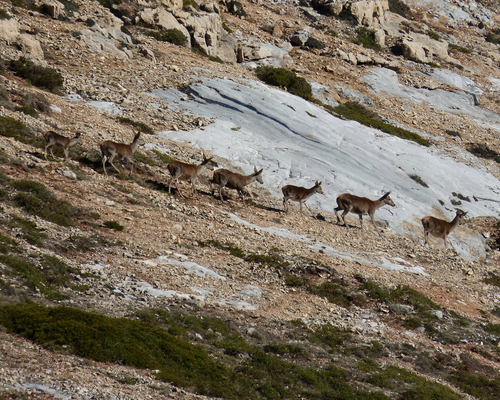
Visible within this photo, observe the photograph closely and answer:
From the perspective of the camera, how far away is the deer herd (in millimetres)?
21953

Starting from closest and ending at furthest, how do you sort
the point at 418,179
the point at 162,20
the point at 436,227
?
the point at 436,227, the point at 418,179, the point at 162,20

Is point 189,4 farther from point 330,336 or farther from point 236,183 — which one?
point 330,336

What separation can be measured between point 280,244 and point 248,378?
9.08 m

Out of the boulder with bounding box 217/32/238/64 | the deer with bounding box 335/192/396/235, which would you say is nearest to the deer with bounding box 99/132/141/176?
the deer with bounding box 335/192/396/235

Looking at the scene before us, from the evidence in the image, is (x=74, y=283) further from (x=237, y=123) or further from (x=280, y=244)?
(x=237, y=123)

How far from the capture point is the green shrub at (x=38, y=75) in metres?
28.0

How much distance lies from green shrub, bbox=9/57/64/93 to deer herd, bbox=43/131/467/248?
7425 mm

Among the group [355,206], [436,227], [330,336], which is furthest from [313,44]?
[330,336]

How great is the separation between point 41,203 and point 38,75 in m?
13.6

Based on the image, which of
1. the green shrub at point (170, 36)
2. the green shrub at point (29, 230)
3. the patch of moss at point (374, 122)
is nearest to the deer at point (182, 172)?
the green shrub at point (29, 230)

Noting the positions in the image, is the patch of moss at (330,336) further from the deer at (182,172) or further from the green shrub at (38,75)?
the green shrub at (38,75)

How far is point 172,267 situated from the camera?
16297mm

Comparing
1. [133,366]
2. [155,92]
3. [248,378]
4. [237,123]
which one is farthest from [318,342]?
[155,92]

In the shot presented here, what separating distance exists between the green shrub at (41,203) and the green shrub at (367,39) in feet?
136
